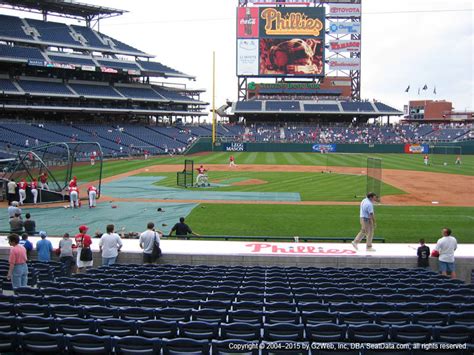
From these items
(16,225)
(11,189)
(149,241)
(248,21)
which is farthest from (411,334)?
(248,21)

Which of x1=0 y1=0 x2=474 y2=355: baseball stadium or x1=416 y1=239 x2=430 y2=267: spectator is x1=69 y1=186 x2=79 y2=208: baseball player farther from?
x1=416 y1=239 x2=430 y2=267: spectator

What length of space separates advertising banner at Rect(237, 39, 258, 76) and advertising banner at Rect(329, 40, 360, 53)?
1380 cm

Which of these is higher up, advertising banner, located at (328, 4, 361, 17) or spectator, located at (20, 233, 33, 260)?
advertising banner, located at (328, 4, 361, 17)

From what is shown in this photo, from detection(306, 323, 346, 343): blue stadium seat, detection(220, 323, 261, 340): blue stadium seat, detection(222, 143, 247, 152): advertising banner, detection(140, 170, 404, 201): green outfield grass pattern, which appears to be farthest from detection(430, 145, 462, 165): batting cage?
detection(220, 323, 261, 340): blue stadium seat

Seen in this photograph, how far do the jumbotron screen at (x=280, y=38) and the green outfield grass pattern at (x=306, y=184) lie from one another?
Result: 3900 cm

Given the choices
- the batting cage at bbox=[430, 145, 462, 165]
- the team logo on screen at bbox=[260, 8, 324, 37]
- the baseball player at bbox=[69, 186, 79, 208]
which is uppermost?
the team logo on screen at bbox=[260, 8, 324, 37]

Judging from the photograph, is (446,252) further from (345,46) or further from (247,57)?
(345,46)

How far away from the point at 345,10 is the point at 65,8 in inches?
1777

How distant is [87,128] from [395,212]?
49.9 m

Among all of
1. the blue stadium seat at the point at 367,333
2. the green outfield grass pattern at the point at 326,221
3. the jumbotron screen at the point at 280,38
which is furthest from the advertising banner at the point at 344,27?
the blue stadium seat at the point at 367,333

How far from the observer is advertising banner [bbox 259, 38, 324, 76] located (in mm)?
73375

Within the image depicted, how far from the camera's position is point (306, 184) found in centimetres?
3184

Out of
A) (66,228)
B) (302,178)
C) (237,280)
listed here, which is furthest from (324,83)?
(237,280)

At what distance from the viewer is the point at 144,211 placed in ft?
72.5
